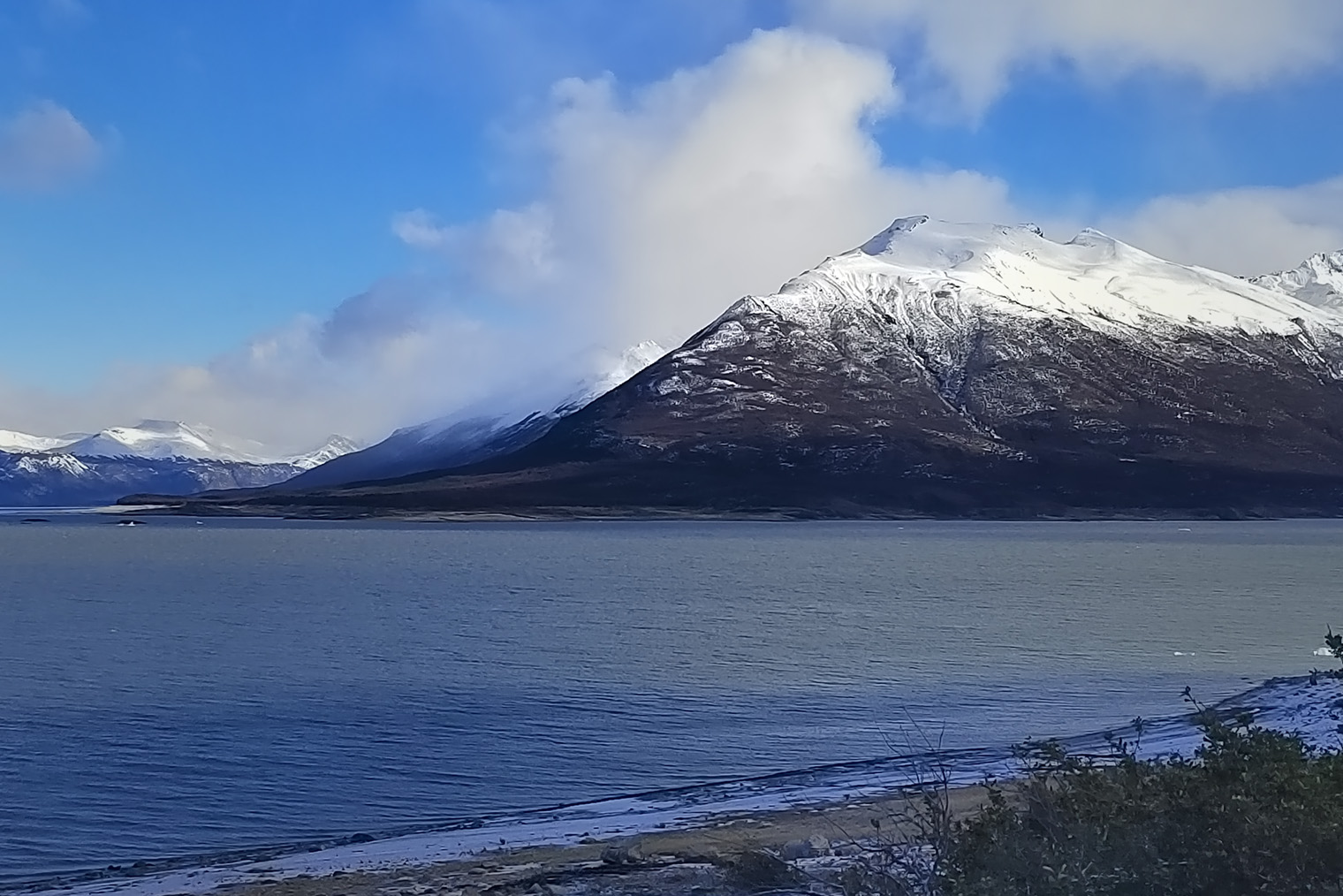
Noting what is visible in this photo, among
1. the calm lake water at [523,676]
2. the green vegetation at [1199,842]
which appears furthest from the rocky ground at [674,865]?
the calm lake water at [523,676]

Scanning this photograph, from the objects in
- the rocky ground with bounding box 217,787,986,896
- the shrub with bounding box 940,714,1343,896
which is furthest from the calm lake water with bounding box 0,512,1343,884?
the shrub with bounding box 940,714,1343,896

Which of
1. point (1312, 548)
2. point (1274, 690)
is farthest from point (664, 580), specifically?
point (1312, 548)

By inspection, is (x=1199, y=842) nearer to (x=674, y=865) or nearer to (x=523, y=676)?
(x=674, y=865)

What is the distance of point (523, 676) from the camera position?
3909 centimetres

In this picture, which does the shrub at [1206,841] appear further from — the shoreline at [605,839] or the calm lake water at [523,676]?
the calm lake water at [523,676]

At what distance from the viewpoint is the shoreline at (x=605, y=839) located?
18109 millimetres

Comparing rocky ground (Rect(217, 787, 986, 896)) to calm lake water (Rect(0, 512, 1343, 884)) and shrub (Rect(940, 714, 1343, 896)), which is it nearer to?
calm lake water (Rect(0, 512, 1343, 884))

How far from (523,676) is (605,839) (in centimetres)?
1881

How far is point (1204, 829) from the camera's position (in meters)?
9.19

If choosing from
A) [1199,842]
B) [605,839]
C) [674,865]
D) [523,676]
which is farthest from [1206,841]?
[523,676]

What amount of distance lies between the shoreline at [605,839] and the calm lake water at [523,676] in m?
1.22

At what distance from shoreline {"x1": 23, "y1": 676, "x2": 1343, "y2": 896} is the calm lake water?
122 cm

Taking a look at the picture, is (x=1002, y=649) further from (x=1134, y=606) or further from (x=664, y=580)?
(x=664, y=580)

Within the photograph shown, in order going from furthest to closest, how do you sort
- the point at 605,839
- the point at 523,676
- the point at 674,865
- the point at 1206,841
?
the point at 523,676
the point at 605,839
the point at 674,865
the point at 1206,841
